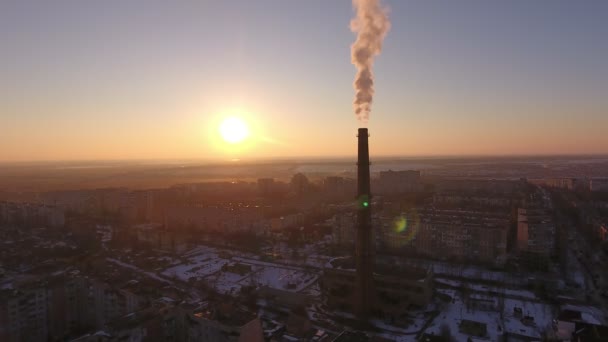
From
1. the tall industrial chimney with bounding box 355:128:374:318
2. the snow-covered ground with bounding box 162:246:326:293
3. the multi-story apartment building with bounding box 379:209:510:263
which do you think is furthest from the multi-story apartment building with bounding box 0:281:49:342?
the multi-story apartment building with bounding box 379:209:510:263

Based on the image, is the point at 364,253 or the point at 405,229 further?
the point at 405,229

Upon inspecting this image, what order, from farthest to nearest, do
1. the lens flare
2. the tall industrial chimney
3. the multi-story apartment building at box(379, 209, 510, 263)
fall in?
the lens flare < the multi-story apartment building at box(379, 209, 510, 263) < the tall industrial chimney

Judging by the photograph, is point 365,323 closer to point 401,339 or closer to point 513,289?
point 401,339

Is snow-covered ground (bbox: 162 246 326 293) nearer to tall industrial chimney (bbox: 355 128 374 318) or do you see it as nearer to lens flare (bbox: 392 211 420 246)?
tall industrial chimney (bbox: 355 128 374 318)

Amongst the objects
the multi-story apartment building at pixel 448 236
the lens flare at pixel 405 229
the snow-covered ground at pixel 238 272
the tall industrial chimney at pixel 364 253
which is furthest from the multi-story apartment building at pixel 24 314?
the lens flare at pixel 405 229

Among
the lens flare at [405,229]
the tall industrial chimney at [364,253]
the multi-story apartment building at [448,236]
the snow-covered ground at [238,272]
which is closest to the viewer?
the tall industrial chimney at [364,253]

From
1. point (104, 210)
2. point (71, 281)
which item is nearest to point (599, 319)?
point (71, 281)

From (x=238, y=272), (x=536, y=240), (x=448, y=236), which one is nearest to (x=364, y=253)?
(x=238, y=272)

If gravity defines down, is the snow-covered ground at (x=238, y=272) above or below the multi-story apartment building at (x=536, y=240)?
below

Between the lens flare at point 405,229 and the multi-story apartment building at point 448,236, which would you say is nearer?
the multi-story apartment building at point 448,236

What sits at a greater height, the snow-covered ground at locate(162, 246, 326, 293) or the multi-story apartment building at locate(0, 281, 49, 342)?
the multi-story apartment building at locate(0, 281, 49, 342)

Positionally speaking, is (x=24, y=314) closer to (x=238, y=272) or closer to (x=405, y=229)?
(x=238, y=272)

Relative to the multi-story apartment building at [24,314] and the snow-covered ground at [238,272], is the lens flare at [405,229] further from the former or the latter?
the multi-story apartment building at [24,314]
